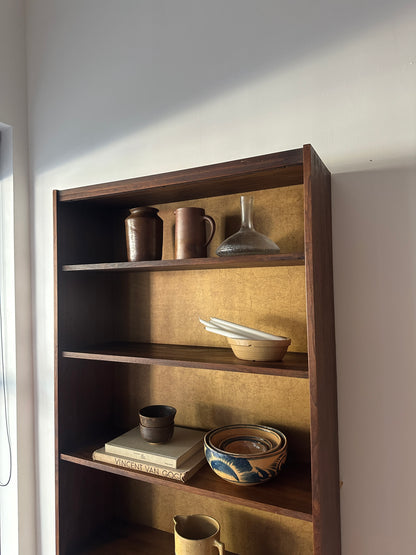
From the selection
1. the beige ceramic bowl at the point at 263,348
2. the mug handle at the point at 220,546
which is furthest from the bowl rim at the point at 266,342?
the mug handle at the point at 220,546

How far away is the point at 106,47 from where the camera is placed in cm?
148

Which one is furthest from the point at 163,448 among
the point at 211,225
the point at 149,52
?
the point at 149,52

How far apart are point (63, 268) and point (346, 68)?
0.99m

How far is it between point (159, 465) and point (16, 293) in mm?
941

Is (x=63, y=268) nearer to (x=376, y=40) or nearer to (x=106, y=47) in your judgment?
(x=106, y=47)

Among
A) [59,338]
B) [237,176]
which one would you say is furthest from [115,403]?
[237,176]

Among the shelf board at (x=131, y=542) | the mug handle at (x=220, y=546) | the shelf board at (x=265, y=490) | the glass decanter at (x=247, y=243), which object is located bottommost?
the shelf board at (x=131, y=542)

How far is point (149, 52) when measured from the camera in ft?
4.52

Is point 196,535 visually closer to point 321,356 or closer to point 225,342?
point 225,342

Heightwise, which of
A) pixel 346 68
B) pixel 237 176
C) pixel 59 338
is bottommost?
pixel 59 338

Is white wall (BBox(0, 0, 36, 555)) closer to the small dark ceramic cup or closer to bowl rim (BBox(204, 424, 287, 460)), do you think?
the small dark ceramic cup

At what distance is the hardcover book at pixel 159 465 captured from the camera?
3.38 ft

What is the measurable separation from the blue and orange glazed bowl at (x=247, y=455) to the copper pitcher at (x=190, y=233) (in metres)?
0.50

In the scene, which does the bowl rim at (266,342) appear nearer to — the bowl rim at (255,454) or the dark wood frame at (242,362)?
the dark wood frame at (242,362)
